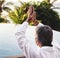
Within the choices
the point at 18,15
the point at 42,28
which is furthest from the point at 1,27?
the point at 18,15

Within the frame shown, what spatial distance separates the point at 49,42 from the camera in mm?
713

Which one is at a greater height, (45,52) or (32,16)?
(32,16)

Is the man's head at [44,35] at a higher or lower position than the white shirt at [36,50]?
higher

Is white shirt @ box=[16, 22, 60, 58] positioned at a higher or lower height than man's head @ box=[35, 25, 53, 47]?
lower

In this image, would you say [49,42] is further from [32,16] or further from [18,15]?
[18,15]

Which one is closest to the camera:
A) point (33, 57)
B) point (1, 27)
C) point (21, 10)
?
point (33, 57)

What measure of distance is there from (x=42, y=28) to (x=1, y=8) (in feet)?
16.9

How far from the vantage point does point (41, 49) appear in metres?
0.68

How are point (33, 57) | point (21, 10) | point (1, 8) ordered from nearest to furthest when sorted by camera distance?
point (33, 57), point (21, 10), point (1, 8)

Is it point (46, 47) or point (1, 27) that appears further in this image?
point (1, 27)

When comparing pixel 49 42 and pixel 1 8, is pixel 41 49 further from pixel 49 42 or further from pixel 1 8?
pixel 1 8

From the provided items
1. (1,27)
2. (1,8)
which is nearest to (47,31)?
(1,27)

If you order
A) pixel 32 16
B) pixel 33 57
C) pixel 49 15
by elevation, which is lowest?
pixel 49 15

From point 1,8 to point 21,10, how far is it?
0.65 metres
